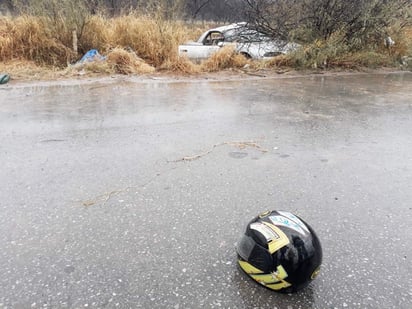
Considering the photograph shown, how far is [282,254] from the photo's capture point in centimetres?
171

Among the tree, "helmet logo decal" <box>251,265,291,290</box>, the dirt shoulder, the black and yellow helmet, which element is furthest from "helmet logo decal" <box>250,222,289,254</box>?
the tree

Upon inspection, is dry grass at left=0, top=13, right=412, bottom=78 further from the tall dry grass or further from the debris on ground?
the debris on ground

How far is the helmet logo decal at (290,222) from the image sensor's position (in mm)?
1801

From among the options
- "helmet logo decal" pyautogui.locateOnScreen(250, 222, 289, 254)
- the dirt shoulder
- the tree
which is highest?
the tree

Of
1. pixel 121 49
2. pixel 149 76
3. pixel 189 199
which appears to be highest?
pixel 121 49

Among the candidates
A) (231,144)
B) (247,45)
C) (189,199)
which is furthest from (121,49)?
(189,199)

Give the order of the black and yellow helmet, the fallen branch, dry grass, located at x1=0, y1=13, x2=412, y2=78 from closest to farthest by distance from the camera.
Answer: the black and yellow helmet → the fallen branch → dry grass, located at x1=0, y1=13, x2=412, y2=78

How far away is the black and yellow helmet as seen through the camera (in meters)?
1.71

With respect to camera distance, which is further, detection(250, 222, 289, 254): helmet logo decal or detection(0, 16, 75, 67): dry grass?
detection(0, 16, 75, 67): dry grass

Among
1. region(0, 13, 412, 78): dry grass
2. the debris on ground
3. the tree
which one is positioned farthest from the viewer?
the tree

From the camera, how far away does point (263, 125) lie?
457 cm

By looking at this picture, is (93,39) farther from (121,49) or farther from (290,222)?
(290,222)

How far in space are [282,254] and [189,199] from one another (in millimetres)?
1116

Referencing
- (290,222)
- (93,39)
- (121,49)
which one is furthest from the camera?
(93,39)
